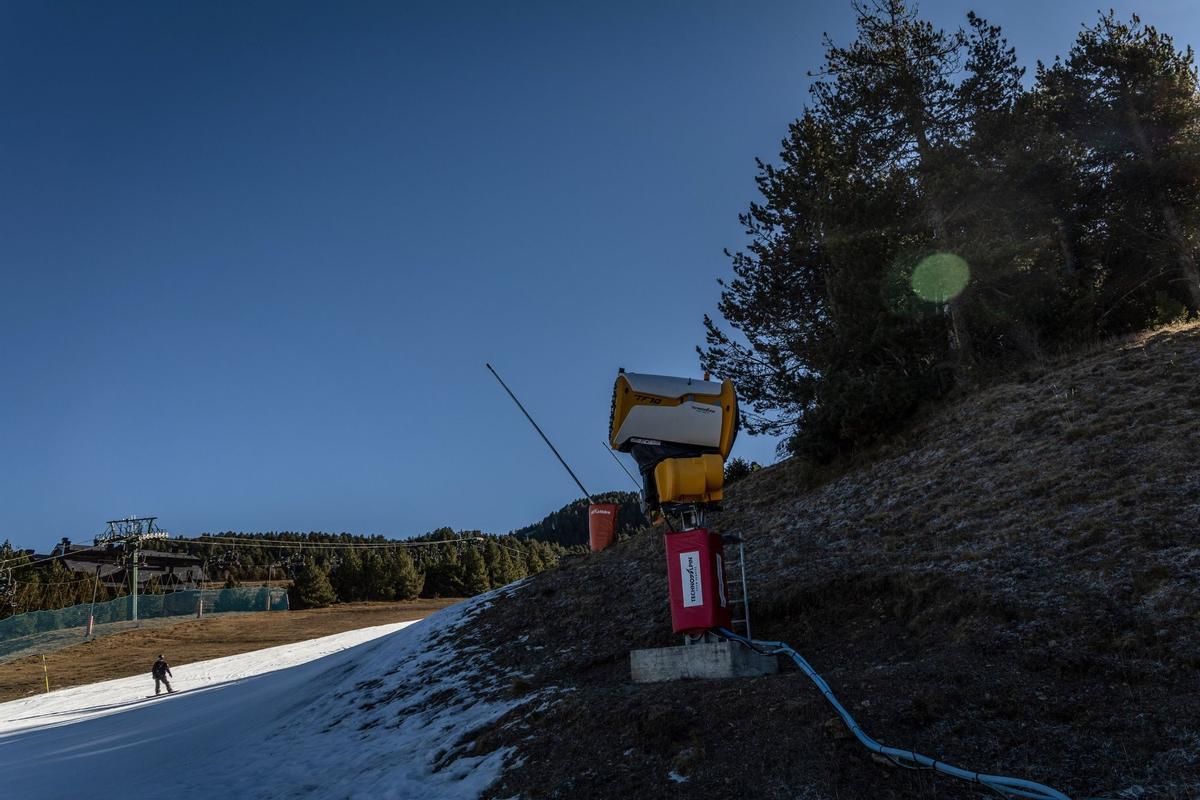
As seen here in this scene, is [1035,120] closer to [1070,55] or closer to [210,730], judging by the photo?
[1070,55]

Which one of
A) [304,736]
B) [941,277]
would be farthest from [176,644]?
[941,277]

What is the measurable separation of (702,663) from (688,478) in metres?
2.08

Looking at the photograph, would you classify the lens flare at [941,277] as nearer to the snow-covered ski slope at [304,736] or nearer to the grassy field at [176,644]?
the snow-covered ski slope at [304,736]

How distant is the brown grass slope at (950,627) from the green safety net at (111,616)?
3790 centimetres

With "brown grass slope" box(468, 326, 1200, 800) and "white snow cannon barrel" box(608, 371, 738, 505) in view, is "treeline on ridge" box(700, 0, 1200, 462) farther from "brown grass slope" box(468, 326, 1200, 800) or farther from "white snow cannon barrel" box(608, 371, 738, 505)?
"white snow cannon barrel" box(608, 371, 738, 505)

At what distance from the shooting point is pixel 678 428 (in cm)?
863

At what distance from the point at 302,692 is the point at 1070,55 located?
120 feet

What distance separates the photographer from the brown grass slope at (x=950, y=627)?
5.02 metres

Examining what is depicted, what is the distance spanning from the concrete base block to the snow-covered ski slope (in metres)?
1.85

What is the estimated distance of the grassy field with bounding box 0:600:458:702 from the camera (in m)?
32.9

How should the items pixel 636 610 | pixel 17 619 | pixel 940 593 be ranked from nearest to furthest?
pixel 940 593
pixel 636 610
pixel 17 619

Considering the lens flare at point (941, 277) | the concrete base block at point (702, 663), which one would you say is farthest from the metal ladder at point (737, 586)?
the lens flare at point (941, 277)

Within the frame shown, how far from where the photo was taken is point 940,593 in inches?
347

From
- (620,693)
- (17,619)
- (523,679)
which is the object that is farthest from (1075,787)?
(17,619)
